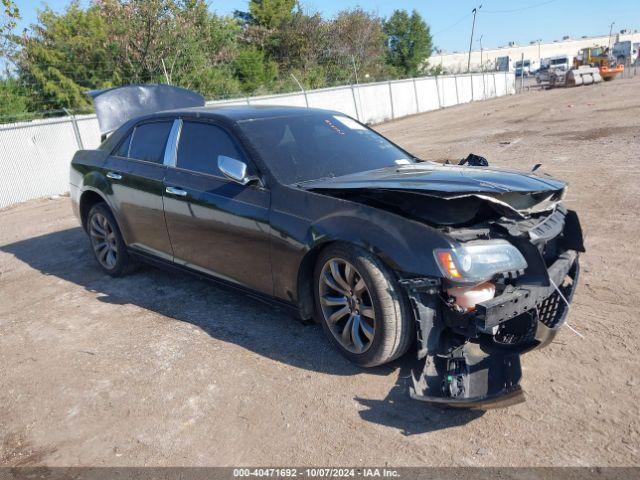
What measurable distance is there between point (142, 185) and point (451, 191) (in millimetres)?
2987

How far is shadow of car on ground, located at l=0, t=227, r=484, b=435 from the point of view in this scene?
3139 millimetres

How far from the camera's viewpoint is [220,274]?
4.45 meters

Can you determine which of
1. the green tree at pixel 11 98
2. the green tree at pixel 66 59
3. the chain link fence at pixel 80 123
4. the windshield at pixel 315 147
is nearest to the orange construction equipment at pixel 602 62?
the chain link fence at pixel 80 123

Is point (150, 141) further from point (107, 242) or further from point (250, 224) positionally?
point (250, 224)

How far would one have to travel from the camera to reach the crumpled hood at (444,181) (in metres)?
3.34

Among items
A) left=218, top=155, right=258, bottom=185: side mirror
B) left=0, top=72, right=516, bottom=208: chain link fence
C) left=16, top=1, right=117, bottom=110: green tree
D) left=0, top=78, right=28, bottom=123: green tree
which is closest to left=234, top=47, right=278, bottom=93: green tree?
left=0, top=72, right=516, bottom=208: chain link fence

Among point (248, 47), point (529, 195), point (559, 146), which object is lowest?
point (559, 146)

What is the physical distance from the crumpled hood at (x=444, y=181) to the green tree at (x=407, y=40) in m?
48.6

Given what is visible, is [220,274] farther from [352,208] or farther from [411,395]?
[411,395]

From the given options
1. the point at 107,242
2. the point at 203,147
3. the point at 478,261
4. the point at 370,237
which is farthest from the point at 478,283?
the point at 107,242

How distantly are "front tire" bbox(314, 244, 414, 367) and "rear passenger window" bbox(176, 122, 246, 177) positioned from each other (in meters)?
1.23

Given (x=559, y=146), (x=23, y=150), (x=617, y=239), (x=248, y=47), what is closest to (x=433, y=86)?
(x=248, y=47)

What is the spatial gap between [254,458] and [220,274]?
1.82m

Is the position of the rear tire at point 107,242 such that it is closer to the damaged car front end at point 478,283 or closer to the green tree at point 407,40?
the damaged car front end at point 478,283
